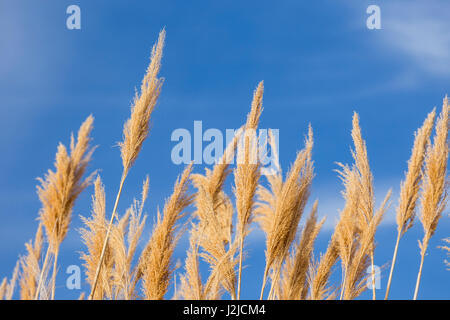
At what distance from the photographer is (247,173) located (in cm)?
435

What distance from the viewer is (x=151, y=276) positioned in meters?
4.33

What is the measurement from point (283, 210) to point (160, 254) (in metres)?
1.11

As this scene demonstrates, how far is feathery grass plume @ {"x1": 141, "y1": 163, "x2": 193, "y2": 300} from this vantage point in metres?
4.34

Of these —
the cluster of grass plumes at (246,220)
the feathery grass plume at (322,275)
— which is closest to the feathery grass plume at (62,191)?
the cluster of grass plumes at (246,220)

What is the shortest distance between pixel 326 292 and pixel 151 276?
1774mm

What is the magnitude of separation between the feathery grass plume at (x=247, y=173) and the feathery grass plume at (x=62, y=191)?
4.31 feet

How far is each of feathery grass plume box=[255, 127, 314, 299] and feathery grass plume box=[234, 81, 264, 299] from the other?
0.14 m

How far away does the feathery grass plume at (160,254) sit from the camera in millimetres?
4336

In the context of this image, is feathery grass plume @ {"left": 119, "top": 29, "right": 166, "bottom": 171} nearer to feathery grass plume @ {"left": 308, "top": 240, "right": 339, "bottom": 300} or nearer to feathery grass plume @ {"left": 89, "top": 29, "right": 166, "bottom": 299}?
feathery grass plume @ {"left": 89, "top": 29, "right": 166, "bottom": 299}

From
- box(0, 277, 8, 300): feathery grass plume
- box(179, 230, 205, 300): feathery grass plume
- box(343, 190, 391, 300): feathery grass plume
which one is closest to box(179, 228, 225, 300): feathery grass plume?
box(179, 230, 205, 300): feathery grass plume

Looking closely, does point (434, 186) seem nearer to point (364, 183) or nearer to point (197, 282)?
point (364, 183)

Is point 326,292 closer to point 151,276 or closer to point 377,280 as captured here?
point 377,280
